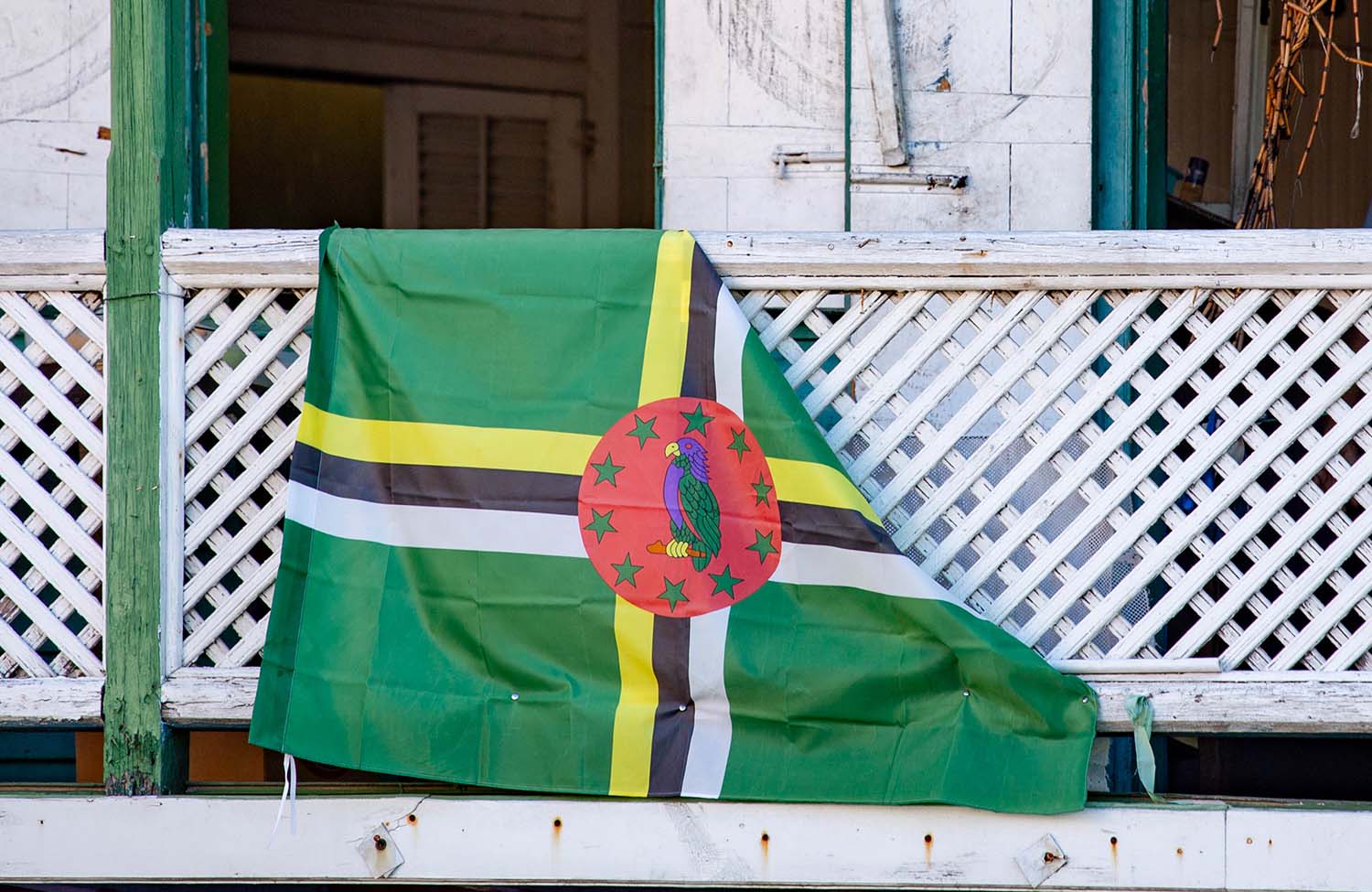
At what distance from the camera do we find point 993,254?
3.82m

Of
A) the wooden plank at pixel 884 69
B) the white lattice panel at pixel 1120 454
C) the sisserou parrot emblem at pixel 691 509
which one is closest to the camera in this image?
the sisserou parrot emblem at pixel 691 509

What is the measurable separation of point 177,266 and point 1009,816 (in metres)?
2.80

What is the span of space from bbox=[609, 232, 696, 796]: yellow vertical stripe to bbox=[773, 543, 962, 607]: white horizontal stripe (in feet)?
1.32

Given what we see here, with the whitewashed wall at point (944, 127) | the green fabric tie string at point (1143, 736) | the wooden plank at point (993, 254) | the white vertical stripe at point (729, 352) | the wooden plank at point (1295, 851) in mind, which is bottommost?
the wooden plank at point (1295, 851)

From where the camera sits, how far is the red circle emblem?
3621mm

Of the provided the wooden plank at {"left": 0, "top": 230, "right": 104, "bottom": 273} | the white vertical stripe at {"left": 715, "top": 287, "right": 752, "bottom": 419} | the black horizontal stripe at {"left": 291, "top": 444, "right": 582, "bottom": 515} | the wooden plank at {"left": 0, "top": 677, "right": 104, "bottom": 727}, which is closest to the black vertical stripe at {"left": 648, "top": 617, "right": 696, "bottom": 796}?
the black horizontal stripe at {"left": 291, "top": 444, "right": 582, "bottom": 515}

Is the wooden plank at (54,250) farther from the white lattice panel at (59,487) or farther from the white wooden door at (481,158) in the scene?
the white wooden door at (481,158)

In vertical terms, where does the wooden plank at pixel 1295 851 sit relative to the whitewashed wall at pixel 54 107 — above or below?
below

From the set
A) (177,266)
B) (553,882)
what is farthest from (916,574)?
(177,266)

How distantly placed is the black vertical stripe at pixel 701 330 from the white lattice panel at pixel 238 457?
3.65 feet

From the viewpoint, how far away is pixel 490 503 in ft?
12.0

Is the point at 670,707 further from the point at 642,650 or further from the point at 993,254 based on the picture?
the point at 993,254

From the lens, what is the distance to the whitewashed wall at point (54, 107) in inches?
204

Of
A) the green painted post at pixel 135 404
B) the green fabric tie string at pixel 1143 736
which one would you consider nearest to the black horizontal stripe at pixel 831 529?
the green fabric tie string at pixel 1143 736
